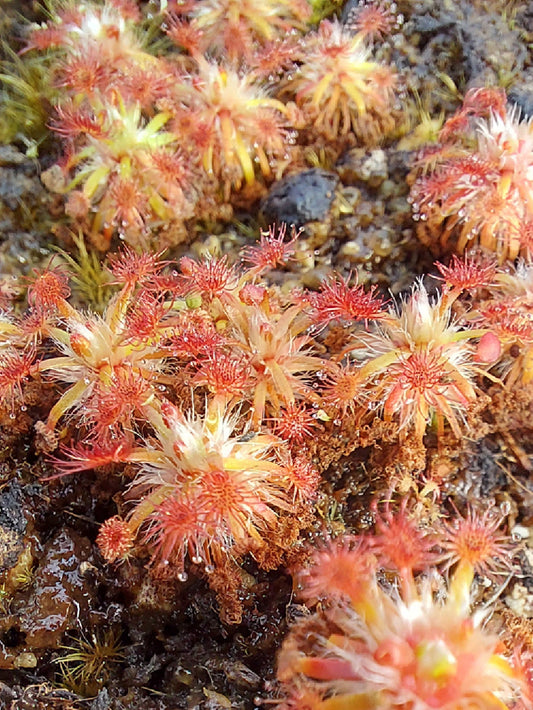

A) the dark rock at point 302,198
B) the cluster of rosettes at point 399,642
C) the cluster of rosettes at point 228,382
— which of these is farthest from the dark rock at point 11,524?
the dark rock at point 302,198

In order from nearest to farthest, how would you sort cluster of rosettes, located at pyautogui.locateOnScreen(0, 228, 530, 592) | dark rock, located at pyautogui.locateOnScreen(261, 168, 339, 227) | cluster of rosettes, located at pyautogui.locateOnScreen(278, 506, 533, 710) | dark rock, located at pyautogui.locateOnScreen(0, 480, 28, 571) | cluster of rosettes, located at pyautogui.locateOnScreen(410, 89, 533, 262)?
cluster of rosettes, located at pyautogui.locateOnScreen(278, 506, 533, 710) < cluster of rosettes, located at pyautogui.locateOnScreen(0, 228, 530, 592) < dark rock, located at pyautogui.locateOnScreen(0, 480, 28, 571) < cluster of rosettes, located at pyautogui.locateOnScreen(410, 89, 533, 262) < dark rock, located at pyautogui.locateOnScreen(261, 168, 339, 227)

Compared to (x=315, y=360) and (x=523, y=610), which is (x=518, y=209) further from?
(x=523, y=610)

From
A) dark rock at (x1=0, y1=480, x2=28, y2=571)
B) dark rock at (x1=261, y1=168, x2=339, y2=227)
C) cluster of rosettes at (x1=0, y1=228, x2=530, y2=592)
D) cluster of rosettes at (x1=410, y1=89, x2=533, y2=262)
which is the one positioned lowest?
dark rock at (x1=0, y1=480, x2=28, y2=571)

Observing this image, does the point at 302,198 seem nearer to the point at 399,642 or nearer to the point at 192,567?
the point at 192,567

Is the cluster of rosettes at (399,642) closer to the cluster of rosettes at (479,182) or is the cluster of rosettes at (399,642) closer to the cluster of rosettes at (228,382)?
the cluster of rosettes at (228,382)

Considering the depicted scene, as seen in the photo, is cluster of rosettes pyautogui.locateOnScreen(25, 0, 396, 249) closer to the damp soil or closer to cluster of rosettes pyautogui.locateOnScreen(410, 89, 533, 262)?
the damp soil

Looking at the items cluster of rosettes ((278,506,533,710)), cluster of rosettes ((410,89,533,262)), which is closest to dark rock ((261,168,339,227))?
cluster of rosettes ((410,89,533,262))

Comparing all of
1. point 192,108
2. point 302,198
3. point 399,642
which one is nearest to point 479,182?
point 302,198
